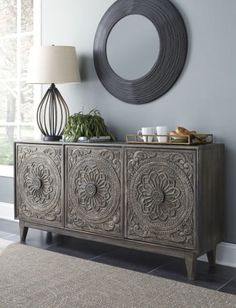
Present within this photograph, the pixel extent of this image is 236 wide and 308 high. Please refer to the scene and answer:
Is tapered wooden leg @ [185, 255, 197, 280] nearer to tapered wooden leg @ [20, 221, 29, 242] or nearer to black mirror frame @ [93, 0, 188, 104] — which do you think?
black mirror frame @ [93, 0, 188, 104]

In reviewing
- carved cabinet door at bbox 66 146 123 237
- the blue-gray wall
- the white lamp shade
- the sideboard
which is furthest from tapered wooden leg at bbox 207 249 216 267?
the white lamp shade

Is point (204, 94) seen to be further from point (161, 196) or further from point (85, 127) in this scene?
point (85, 127)

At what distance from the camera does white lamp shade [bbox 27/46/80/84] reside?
3.59 metres

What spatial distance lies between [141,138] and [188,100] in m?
0.44

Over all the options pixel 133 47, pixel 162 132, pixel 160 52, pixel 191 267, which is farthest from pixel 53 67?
pixel 191 267

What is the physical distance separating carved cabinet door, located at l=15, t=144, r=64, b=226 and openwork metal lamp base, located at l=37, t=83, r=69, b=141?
207 mm

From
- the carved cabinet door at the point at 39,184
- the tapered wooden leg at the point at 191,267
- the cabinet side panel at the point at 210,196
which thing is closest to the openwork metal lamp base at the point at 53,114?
the carved cabinet door at the point at 39,184

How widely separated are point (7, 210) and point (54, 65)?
1645mm

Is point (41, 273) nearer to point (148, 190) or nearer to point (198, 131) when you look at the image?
point (148, 190)

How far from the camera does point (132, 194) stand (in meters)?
3.09

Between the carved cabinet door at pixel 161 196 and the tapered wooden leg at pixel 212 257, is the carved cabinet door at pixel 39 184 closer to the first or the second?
the carved cabinet door at pixel 161 196

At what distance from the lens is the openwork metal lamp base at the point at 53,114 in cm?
382

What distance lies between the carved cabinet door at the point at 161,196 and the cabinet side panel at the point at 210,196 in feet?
0.17

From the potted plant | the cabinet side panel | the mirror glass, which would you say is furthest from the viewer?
the potted plant
